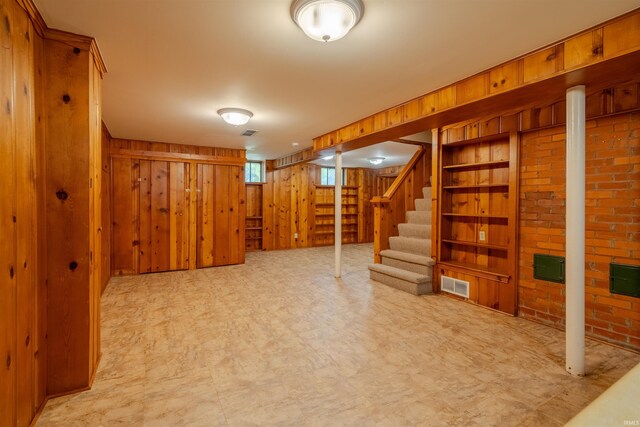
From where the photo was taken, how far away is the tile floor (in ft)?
5.75

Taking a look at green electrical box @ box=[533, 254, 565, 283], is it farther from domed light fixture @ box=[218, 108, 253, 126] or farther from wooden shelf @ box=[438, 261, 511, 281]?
domed light fixture @ box=[218, 108, 253, 126]

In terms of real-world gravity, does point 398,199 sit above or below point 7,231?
above

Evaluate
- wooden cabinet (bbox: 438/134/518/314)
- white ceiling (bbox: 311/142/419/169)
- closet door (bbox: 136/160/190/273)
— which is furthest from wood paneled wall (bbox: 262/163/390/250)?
wooden cabinet (bbox: 438/134/518/314)

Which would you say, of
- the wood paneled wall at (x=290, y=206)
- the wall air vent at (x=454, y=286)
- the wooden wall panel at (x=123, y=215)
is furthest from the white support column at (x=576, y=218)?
the wood paneled wall at (x=290, y=206)

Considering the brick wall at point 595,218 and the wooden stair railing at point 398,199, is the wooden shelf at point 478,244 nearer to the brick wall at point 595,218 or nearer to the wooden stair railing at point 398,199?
the brick wall at point 595,218

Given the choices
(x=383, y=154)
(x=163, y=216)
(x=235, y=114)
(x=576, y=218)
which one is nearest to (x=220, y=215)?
(x=163, y=216)

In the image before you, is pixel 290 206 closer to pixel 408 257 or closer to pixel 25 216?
pixel 408 257

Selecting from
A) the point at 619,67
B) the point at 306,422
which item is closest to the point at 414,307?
the point at 306,422

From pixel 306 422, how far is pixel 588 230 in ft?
9.52

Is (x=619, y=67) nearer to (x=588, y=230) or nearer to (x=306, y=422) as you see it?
(x=588, y=230)

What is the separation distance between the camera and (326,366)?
2.27m

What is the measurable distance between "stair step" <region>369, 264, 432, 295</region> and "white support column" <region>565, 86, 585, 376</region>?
6.31 ft

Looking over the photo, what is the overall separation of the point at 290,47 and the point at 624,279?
327 cm

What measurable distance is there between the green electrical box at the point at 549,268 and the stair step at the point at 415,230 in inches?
65.2
